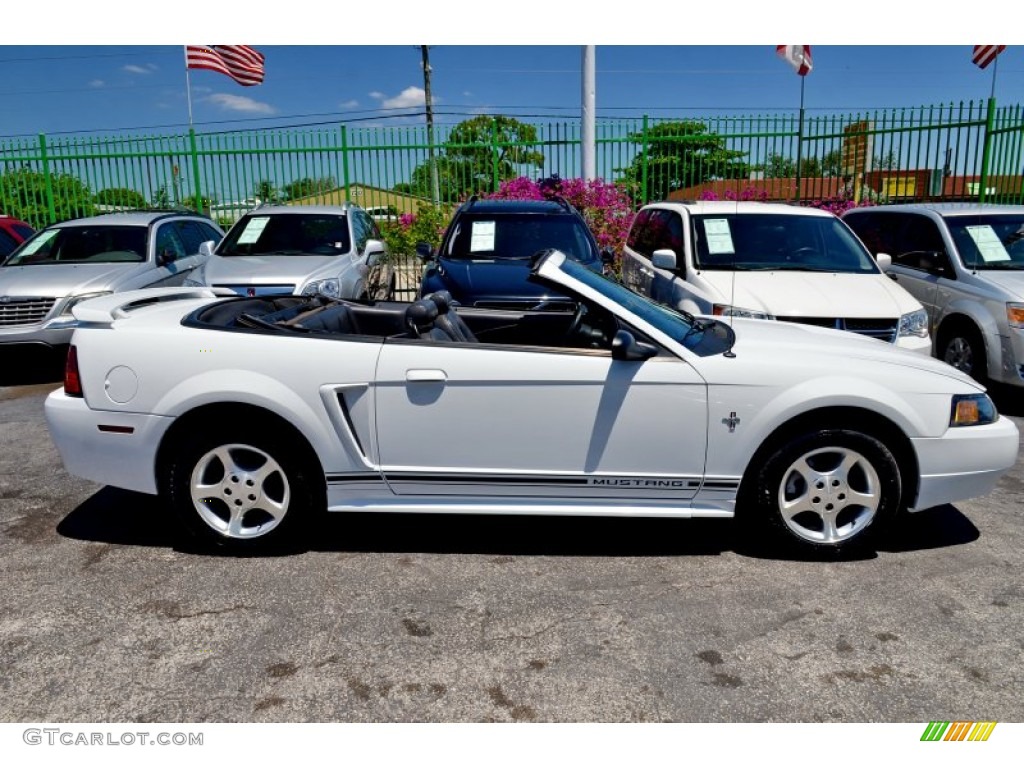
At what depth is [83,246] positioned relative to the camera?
920 cm

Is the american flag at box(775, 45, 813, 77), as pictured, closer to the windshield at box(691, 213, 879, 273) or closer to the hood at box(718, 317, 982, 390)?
the windshield at box(691, 213, 879, 273)

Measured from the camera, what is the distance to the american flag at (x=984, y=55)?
13469mm

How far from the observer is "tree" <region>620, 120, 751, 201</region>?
1370 cm

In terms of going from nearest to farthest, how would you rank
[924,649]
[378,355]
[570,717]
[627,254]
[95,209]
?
[570,717] → [924,649] → [378,355] → [627,254] → [95,209]

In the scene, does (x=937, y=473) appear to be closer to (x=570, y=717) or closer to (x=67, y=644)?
(x=570, y=717)

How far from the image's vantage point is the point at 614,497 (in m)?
3.83

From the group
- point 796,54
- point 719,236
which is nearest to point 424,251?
point 719,236

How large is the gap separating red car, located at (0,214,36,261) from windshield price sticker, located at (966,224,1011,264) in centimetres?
1108

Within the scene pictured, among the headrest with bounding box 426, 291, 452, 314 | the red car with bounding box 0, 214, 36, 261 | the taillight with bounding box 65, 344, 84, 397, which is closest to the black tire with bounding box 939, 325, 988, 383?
the headrest with bounding box 426, 291, 452, 314

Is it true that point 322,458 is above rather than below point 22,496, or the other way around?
above

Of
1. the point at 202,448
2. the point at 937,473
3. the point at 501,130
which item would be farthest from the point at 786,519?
the point at 501,130

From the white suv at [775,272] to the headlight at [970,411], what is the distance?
2046mm

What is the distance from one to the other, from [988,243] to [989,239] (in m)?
0.06

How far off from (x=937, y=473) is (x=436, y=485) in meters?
2.37
